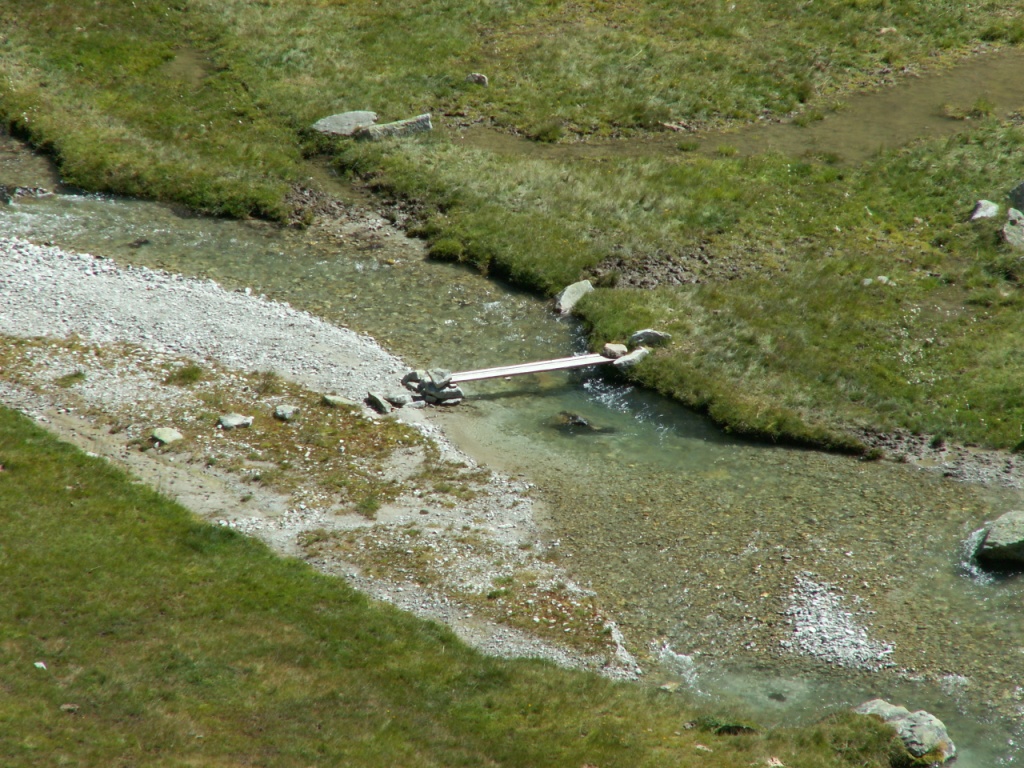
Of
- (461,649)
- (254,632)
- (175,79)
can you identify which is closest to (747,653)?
(461,649)

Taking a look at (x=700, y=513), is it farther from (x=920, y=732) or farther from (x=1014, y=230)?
(x=1014, y=230)

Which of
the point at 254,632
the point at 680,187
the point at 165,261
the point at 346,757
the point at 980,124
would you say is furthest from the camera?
the point at 980,124

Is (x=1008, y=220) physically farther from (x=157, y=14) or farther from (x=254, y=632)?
(x=157, y=14)

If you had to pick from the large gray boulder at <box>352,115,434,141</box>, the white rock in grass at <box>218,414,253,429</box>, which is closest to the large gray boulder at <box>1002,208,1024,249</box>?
the large gray boulder at <box>352,115,434,141</box>

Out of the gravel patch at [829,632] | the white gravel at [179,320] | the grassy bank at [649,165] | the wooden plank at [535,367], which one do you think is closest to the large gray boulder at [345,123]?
the grassy bank at [649,165]

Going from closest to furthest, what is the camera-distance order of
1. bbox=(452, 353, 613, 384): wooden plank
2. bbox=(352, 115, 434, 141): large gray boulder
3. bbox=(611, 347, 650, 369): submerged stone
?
bbox=(452, 353, 613, 384): wooden plank, bbox=(611, 347, 650, 369): submerged stone, bbox=(352, 115, 434, 141): large gray boulder

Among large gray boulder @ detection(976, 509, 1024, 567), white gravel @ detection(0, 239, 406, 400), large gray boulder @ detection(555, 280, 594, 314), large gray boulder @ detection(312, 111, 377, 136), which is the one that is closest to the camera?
large gray boulder @ detection(976, 509, 1024, 567)

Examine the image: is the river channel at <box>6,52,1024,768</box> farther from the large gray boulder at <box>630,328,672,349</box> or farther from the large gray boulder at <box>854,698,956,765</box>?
the large gray boulder at <box>630,328,672,349</box>

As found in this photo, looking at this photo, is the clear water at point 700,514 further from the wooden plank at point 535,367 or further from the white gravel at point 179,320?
the white gravel at point 179,320
